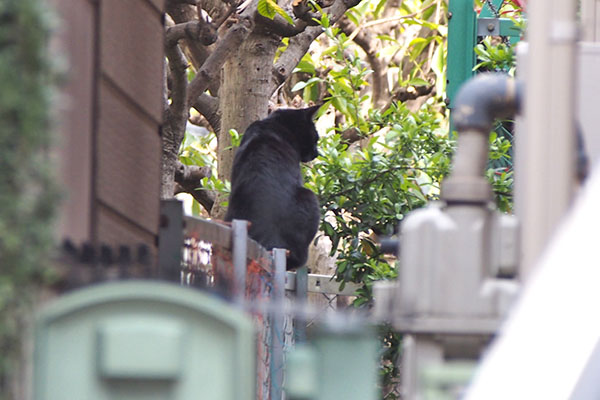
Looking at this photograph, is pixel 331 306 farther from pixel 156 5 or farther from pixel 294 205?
pixel 156 5

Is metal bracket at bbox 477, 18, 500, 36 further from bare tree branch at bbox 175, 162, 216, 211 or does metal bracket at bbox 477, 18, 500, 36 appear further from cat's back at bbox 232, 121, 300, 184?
bare tree branch at bbox 175, 162, 216, 211

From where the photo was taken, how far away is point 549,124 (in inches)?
77.7

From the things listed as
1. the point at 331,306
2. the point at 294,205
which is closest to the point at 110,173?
the point at 294,205

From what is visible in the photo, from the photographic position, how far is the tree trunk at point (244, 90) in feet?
22.3

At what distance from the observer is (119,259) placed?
201 cm

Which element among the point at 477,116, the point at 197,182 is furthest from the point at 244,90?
the point at 477,116

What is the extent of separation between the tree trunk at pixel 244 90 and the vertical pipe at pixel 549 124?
4.77m

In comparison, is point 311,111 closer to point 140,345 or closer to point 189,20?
point 189,20

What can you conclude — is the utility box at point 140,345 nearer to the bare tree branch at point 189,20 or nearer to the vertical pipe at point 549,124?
the vertical pipe at point 549,124

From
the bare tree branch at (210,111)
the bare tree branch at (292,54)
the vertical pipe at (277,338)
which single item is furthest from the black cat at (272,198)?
the bare tree branch at (210,111)

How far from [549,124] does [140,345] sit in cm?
87

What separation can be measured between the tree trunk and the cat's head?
26cm

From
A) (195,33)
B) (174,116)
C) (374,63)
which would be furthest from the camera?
(374,63)

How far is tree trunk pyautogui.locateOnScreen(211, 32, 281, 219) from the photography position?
6.79m
